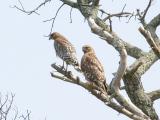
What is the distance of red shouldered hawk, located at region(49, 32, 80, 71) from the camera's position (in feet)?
30.3

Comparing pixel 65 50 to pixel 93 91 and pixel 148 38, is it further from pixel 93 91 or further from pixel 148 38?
pixel 148 38

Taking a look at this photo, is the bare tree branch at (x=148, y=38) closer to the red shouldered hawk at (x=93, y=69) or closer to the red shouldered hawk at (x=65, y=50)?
the red shouldered hawk at (x=93, y=69)

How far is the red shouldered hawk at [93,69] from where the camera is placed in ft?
26.2

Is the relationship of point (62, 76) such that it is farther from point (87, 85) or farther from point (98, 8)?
point (98, 8)

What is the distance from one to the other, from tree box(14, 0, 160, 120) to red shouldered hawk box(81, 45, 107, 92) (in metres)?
0.49

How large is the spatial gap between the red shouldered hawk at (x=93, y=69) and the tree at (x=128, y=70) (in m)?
0.49

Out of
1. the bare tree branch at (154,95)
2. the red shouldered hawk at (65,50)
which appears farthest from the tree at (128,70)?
the red shouldered hawk at (65,50)

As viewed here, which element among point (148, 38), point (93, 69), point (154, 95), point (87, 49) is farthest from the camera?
point (87, 49)

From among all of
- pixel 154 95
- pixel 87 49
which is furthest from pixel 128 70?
pixel 87 49

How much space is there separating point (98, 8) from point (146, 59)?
1.26 metres

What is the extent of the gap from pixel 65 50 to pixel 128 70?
270cm

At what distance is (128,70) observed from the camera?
7.02 m

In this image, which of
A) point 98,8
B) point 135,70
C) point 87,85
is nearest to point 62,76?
point 87,85

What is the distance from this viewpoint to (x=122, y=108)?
622 cm
